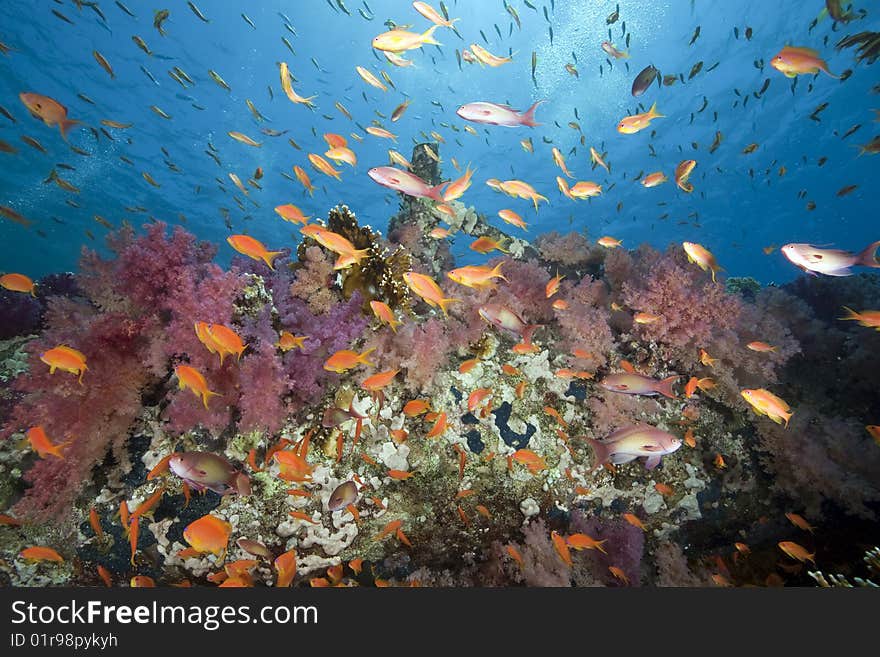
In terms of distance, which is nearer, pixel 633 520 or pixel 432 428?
pixel 432 428

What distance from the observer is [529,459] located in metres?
3.59

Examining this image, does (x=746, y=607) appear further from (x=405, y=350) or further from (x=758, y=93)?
(x=758, y=93)

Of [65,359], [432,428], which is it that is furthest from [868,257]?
[65,359]

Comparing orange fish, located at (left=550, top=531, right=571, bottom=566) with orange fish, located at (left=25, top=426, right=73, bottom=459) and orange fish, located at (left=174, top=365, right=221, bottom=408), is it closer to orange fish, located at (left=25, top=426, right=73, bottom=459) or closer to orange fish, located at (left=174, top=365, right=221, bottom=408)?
orange fish, located at (left=174, top=365, right=221, bottom=408)

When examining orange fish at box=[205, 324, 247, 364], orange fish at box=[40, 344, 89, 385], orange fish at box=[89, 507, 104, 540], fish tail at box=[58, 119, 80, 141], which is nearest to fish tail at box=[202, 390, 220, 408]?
orange fish at box=[205, 324, 247, 364]

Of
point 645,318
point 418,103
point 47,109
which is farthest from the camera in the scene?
point 418,103

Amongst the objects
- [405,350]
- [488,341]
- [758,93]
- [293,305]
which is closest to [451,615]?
[405,350]

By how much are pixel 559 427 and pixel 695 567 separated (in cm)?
219

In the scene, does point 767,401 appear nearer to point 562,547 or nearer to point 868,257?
point 868,257

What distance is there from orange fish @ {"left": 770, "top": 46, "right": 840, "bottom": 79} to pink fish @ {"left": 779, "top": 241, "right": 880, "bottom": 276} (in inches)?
93.7

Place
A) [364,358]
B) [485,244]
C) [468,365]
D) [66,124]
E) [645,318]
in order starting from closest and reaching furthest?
1. [364,358]
2. [468,365]
3. [645,318]
4. [66,124]
5. [485,244]

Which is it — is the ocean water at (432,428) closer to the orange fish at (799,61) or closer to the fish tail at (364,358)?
the fish tail at (364,358)

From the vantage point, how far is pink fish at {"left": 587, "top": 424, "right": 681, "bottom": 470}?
2855mm

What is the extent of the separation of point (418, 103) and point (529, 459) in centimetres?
3433
